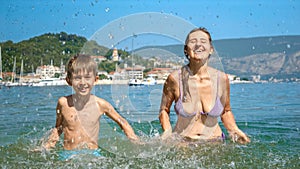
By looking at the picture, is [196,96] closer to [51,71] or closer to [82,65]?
[82,65]

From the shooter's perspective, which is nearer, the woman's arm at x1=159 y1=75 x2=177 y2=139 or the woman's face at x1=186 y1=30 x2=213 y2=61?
the woman's face at x1=186 y1=30 x2=213 y2=61

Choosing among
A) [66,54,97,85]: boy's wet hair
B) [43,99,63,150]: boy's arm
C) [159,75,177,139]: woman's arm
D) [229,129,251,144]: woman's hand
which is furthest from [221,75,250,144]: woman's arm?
[43,99,63,150]: boy's arm

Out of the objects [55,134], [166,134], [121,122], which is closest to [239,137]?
[166,134]

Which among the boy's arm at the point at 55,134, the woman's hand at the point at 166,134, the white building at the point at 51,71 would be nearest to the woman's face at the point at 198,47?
the woman's hand at the point at 166,134

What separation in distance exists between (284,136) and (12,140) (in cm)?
415

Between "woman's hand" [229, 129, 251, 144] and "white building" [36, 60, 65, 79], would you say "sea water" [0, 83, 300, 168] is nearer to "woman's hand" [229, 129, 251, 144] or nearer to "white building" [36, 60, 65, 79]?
"woman's hand" [229, 129, 251, 144]

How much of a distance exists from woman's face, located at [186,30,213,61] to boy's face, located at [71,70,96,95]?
3.73ft

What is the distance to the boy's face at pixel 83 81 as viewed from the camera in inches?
167

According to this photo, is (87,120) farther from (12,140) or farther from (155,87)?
(12,140)

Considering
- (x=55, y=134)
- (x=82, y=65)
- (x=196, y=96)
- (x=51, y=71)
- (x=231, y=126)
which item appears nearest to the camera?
(x=82, y=65)

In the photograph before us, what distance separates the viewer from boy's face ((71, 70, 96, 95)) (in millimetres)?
4242

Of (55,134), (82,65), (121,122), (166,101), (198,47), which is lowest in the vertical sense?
(55,134)

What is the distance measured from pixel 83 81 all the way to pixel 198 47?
134 centimetres

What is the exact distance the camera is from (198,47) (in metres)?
4.48
